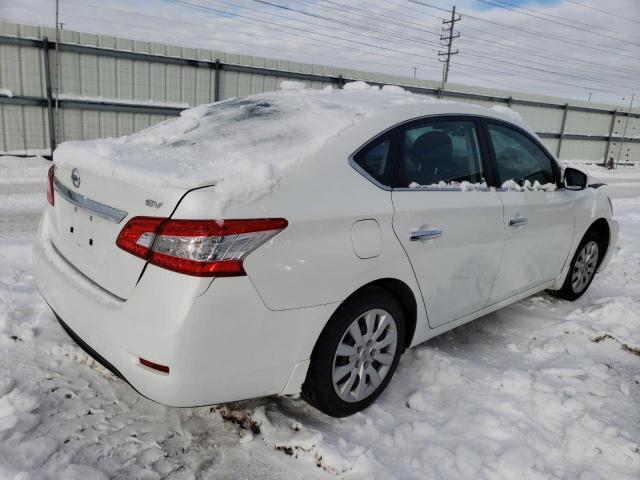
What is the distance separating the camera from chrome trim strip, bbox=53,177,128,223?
2.13m

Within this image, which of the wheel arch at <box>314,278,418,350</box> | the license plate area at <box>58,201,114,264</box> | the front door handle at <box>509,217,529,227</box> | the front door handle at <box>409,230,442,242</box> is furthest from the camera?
the front door handle at <box>509,217,529,227</box>

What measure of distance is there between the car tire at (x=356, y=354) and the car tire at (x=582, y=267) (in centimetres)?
233

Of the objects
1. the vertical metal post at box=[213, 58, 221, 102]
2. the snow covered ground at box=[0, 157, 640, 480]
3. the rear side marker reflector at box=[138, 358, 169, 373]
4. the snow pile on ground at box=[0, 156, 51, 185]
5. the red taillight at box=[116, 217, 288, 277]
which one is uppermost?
the vertical metal post at box=[213, 58, 221, 102]

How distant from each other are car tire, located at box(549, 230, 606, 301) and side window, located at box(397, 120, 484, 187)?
5.78 feet

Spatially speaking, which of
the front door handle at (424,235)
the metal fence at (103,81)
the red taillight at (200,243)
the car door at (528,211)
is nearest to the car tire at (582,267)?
the car door at (528,211)

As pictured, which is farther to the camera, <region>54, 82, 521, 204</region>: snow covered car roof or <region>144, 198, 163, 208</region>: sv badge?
<region>54, 82, 521, 204</region>: snow covered car roof

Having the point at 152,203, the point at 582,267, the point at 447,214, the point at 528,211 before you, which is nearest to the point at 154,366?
the point at 152,203

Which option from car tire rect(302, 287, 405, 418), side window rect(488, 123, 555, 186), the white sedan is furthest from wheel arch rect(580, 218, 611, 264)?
car tire rect(302, 287, 405, 418)

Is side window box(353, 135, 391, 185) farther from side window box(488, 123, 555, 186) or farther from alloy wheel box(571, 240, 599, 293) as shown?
alloy wheel box(571, 240, 599, 293)

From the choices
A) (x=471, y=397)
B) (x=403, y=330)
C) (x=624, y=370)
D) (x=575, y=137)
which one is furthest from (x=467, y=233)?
(x=575, y=137)

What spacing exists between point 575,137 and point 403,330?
2423 centimetres

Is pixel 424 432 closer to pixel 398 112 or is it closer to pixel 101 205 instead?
pixel 398 112

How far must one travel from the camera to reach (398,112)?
9.02 feet

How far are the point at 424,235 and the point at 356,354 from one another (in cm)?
71
